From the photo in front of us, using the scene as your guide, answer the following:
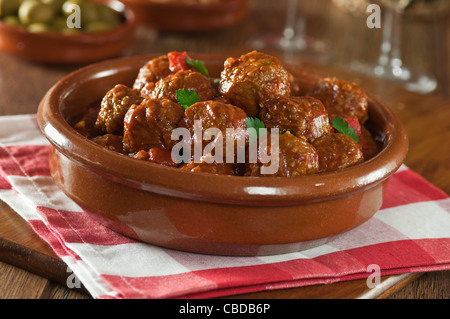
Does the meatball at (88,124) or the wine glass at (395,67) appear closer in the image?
the meatball at (88,124)

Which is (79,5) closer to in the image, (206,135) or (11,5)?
(11,5)

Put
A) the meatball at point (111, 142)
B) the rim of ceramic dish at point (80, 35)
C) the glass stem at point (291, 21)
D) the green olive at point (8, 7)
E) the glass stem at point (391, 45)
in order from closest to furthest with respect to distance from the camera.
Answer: the meatball at point (111, 142)
the rim of ceramic dish at point (80, 35)
the green olive at point (8, 7)
the glass stem at point (391, 45)
the glass stem at point (291, 21)

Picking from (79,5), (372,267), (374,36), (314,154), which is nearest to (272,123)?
(314,154)

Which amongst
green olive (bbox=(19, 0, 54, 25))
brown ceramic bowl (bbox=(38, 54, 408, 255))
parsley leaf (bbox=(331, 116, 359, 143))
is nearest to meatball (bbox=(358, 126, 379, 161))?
parsley leaf (bbox=(331, 116, 359, 143))

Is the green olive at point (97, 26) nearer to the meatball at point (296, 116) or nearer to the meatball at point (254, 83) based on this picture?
the meatball at point (254, 83)

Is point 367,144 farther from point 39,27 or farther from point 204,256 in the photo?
point 39,27
